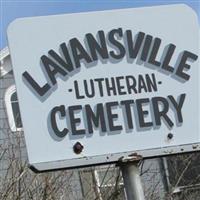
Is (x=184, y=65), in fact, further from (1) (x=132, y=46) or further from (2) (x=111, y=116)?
(2) (x=111, y=116)

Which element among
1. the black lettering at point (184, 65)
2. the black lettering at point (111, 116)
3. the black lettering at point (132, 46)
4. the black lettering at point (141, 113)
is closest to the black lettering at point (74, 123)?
the black lettering at point (111, 116)

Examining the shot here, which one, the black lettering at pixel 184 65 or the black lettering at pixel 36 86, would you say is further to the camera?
the black lettering at pixel 184 65

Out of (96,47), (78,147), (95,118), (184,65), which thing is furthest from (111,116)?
(184,65)

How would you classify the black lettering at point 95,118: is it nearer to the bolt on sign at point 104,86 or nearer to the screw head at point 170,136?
the bolt on sign at point 104,86

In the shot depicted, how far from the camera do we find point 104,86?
257 centimetres

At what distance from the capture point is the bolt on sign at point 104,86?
2.50 m

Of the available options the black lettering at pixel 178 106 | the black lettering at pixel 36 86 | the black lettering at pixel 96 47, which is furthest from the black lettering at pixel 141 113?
the black lettering at pixel 36 86

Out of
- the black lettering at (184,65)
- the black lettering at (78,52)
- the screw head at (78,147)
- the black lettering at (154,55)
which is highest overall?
the black lettering at (78,52)

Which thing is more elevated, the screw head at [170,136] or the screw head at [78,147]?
the screw head at [78,147]

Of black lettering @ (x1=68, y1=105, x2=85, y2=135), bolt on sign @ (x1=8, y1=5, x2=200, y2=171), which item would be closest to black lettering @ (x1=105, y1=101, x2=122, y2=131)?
bolt on sign @ (x1=8, y1=5, x2=200, y2=171)

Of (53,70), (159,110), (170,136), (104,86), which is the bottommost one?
(170,136)

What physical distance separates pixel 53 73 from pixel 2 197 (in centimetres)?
370

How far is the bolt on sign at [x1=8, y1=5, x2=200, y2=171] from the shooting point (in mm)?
2504

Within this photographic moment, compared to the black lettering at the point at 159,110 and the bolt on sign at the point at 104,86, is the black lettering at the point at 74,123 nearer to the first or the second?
the bolt on sign at the point at 104,86
